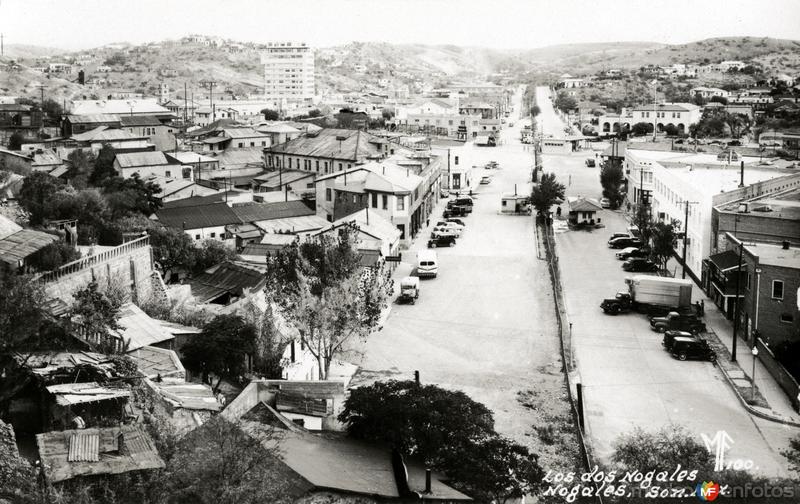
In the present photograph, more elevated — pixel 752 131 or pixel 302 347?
pixel 752 131

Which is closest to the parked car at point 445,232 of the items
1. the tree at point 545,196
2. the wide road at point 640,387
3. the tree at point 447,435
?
the tree at point 545,196

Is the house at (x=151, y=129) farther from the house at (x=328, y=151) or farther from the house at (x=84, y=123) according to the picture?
the house at (x=328, y=151)

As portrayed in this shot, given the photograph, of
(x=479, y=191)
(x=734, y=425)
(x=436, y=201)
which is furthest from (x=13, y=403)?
(x=479, y=191)

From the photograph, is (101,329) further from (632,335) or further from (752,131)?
(752,131)

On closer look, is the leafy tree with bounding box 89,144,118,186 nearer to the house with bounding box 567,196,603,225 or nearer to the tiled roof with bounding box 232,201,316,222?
the tiled roof with bounding box 232,201,316,222

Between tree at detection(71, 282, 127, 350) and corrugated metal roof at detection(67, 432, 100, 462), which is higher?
tree at detection(71, 282, 127, 350)

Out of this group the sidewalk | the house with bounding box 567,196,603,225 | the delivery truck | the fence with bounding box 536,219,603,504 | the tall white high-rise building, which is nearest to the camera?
the fence with bounding box 536,219,603,504

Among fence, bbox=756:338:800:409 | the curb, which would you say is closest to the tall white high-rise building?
fence, bbox=756:338:800:409
